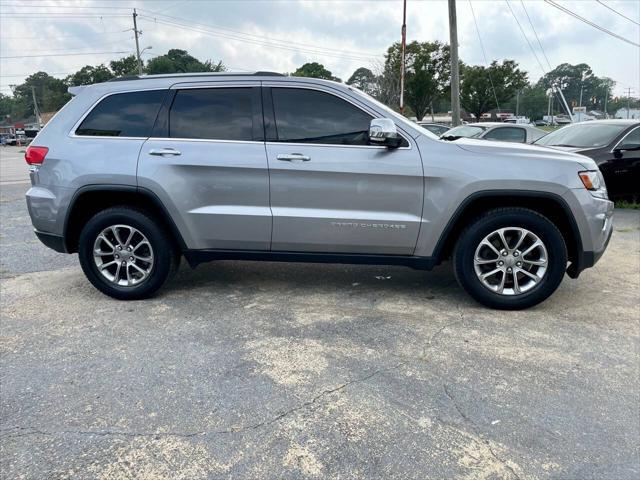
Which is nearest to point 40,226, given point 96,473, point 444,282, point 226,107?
point 226,107

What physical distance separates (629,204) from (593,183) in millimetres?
5775

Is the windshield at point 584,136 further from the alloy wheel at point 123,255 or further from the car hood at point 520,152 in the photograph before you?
the alloy wheel at point 123,255

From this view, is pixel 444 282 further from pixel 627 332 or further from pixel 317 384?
pixel 317 384

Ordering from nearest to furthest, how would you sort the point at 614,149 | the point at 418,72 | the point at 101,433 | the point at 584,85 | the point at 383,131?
the point at 101,433
the point at 383,131
the point at 614,149
the point at 418,72
the point at 584,85

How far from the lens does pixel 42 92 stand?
102 metres

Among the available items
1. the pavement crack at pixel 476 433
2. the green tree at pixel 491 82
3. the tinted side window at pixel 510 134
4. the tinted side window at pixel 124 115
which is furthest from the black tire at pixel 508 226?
the green tree at pixel 491 82

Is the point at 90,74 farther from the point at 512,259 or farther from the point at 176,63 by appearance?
the point at 512,259

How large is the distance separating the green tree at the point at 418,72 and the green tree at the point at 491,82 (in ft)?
14.9

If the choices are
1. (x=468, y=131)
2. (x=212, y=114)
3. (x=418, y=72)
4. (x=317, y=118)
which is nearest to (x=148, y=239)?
(x=212, y=114)

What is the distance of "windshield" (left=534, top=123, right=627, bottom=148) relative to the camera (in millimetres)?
8008

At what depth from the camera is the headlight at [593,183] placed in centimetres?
395

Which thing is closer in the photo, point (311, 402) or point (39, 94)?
point (311, 402)

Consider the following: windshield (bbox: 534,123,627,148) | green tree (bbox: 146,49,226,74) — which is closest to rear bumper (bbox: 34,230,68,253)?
windshield (bbox: 534,123,627,148)

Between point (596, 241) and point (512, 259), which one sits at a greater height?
point (596, 241)
